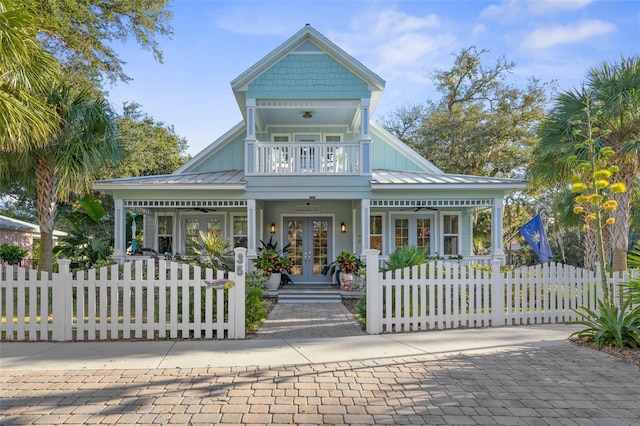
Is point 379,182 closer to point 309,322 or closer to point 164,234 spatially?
point 309,322

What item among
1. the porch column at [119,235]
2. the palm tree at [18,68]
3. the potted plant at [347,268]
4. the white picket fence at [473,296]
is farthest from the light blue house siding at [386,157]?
the palm tree at [18,68]

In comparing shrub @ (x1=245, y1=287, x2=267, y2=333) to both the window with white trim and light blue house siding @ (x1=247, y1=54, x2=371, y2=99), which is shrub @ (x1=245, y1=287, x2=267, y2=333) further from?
the window with white trim

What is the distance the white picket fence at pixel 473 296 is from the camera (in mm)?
7000

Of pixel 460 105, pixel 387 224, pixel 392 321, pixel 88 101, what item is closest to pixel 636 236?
pixel 460 105

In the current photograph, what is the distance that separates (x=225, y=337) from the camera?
260 inches

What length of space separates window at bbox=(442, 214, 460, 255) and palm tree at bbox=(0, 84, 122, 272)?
1119 centimetres

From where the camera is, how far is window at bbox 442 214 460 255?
14.8 m

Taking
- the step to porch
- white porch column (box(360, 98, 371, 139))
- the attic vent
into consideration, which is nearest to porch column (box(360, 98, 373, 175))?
white porch column (box(360, 98, 371, 139))

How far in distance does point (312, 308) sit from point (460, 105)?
17433mm

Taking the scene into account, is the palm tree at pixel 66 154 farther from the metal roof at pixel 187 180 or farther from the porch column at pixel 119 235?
the porch column at pixel 119 235

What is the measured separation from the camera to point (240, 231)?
49.0 feet

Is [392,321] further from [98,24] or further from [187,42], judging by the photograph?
[98,24]

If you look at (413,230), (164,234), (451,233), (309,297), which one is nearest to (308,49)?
(413,230)

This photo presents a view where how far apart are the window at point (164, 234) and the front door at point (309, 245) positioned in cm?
438
